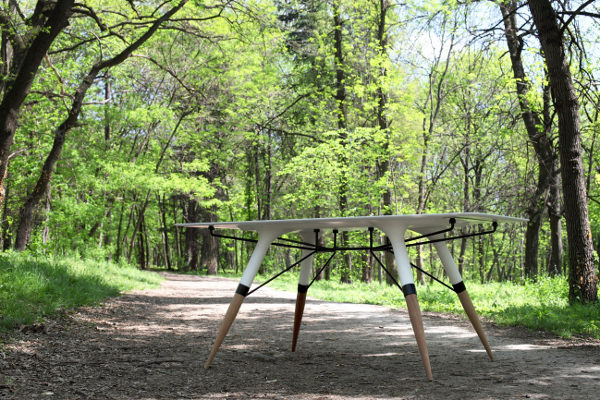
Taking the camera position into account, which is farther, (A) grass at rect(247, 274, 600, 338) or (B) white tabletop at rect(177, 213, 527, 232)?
(A) grass at rect(247, 274, 600, 338)

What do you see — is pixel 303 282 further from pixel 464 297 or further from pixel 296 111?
pixel 296 111

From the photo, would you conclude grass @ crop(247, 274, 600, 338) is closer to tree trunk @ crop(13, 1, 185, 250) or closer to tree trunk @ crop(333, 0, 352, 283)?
tree trunk @ crop(333, 0, 352, 283)

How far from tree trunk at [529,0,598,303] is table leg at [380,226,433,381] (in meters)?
4.47

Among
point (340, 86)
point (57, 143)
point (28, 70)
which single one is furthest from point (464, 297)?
point (340, 86)

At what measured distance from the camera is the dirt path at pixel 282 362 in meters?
3.27

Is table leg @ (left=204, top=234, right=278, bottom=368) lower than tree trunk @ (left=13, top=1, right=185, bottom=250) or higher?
lower

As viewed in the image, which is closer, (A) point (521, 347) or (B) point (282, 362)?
(B) point (282, 362)

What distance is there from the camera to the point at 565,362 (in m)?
4.20

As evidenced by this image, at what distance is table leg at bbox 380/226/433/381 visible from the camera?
347 centimetres

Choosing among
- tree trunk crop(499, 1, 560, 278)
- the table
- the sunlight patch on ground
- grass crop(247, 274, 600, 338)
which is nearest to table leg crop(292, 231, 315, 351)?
the table

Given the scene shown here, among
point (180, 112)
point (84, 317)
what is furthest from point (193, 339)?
point (180, 112)

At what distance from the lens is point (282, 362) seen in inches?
175

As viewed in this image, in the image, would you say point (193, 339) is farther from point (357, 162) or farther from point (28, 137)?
point (28, 137)

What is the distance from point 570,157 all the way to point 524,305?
2370 millimetres
